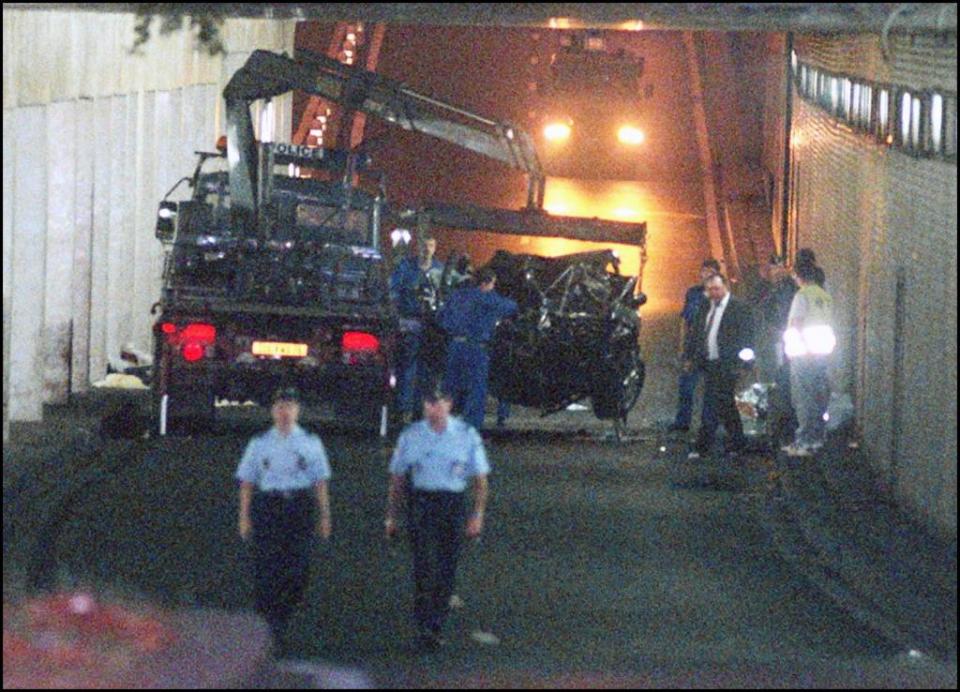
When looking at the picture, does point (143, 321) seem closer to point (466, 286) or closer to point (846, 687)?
point (466, 286)

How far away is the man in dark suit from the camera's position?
20203 mm

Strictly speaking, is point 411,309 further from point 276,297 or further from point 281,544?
point 281,544

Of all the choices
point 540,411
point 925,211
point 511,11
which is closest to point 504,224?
point 540,411

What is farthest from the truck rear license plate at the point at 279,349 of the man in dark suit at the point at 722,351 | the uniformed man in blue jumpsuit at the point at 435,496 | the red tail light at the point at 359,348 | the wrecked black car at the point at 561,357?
the uniformed man in blue jumpsuit at the point at 435,496

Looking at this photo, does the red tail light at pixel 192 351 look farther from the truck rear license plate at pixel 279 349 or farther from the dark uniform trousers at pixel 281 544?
the dark uniform trousers at pixel 281 544

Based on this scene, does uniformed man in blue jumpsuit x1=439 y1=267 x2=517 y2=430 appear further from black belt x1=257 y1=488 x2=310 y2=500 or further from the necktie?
black belt x1=257 y1=488 x2=310 y2=500

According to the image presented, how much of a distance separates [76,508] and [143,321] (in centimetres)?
1182

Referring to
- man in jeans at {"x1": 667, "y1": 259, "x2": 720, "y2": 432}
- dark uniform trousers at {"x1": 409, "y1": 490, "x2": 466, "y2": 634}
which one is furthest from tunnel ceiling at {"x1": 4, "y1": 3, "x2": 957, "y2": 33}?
man in jeans at {"x1": 667, "y1": 259, "x2": 720, "y2": 432}

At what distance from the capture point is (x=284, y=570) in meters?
12.4

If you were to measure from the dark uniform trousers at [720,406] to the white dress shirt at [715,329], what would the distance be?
0.07 metres

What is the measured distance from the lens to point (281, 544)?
12359 millimetres

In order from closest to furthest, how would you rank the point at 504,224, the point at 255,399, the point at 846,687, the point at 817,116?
1. the point at 846,687
2. the point at 255,399
3. the point at 504,224
4. the point at 817,116

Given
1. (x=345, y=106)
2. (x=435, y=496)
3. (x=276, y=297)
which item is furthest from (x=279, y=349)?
(x=435, y=496)

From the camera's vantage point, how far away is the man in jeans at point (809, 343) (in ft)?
64.4
